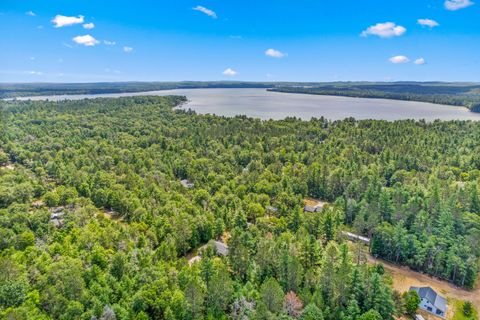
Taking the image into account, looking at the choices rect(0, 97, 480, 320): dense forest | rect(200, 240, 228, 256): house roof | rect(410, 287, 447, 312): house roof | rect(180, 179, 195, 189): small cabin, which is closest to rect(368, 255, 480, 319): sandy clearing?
rect(0, 97, 480, 320): dense forest

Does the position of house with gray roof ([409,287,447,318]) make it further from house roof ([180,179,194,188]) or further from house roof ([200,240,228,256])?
house roof ([180,179,194,188])

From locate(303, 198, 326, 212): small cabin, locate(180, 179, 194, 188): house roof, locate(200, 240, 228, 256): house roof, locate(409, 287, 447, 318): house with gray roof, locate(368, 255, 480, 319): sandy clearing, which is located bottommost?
locate(368, 255, 480, 319): sandy clearing

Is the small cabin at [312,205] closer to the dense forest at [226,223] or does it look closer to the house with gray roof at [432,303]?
the dense forest at [226,223]

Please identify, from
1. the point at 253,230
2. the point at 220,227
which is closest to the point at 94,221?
the point at 220,227

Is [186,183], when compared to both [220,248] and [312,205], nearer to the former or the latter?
[312,205]

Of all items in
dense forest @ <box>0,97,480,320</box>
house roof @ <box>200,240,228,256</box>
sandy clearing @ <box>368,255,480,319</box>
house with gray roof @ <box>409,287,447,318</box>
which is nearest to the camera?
dense forest @ <box>0,97,480,320</box>

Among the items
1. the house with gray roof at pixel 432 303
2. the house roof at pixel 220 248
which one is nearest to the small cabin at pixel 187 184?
the house roof at pixel 220 248

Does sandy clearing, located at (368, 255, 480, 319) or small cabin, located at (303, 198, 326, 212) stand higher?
small cabin, located at (303, 198, 326, 212)
